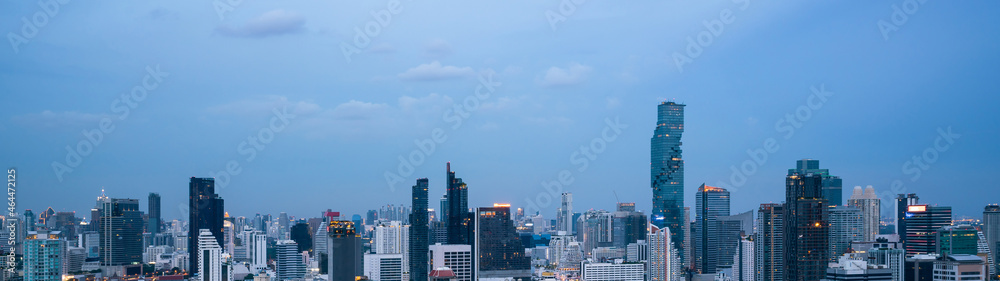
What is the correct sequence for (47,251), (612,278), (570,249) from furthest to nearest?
(570,249)
(612,278)
(47,251)

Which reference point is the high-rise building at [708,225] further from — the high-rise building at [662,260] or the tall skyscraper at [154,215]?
the tall skyscraper at [154,215]

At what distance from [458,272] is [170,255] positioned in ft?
58.7

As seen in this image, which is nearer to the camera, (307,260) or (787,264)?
(787,264)

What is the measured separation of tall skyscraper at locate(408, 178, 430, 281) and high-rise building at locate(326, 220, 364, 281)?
197 inches

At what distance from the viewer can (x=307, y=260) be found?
44.8 meters

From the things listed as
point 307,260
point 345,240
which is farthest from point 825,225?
point 307,260

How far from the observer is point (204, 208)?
49312 mm

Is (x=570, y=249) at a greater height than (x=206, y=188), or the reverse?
(x=206, y=188)

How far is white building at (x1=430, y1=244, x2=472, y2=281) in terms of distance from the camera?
35.5 metres

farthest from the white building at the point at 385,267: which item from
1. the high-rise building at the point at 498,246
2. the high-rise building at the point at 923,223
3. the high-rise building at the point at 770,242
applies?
the high-rise building at the point at 923,223

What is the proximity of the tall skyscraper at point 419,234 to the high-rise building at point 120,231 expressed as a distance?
531 inches

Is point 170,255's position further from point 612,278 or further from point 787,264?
point 787,264

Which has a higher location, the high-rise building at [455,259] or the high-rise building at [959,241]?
the high-rise building at [959,241]

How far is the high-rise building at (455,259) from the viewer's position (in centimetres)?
3541
